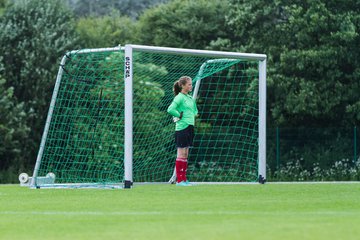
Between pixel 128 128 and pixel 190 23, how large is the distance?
14679mm

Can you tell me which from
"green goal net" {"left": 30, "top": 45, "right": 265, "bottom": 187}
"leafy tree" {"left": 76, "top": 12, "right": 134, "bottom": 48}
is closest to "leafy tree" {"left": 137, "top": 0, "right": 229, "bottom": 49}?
"leafy tree" {"left": 76, "top": 12, "right": 134, "bottom": 48}

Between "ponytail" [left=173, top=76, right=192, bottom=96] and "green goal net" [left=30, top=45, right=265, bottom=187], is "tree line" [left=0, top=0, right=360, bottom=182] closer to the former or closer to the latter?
"green goal net" [left=30, top=45, right=265, bottom=187]

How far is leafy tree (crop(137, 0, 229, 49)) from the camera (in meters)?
30.5

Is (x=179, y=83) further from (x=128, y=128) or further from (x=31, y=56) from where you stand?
(x=31, y=56)

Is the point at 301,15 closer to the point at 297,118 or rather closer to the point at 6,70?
the point at 297,118

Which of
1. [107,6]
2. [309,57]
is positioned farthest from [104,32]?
[107,6]

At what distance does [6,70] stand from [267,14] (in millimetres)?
7638

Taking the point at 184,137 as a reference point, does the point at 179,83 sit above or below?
above

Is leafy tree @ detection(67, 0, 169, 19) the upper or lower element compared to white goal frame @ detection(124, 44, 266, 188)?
upper

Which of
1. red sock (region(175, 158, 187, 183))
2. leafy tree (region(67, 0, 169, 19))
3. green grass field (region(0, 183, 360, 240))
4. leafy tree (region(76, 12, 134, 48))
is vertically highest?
leafy tree (region(67, 0, 169, 19))

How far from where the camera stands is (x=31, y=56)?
29.8m

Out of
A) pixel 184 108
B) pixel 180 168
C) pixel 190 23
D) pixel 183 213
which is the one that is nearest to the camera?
pixel 183 213

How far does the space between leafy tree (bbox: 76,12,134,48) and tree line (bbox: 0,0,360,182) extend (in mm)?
43

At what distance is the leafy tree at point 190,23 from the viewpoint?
100 feet
